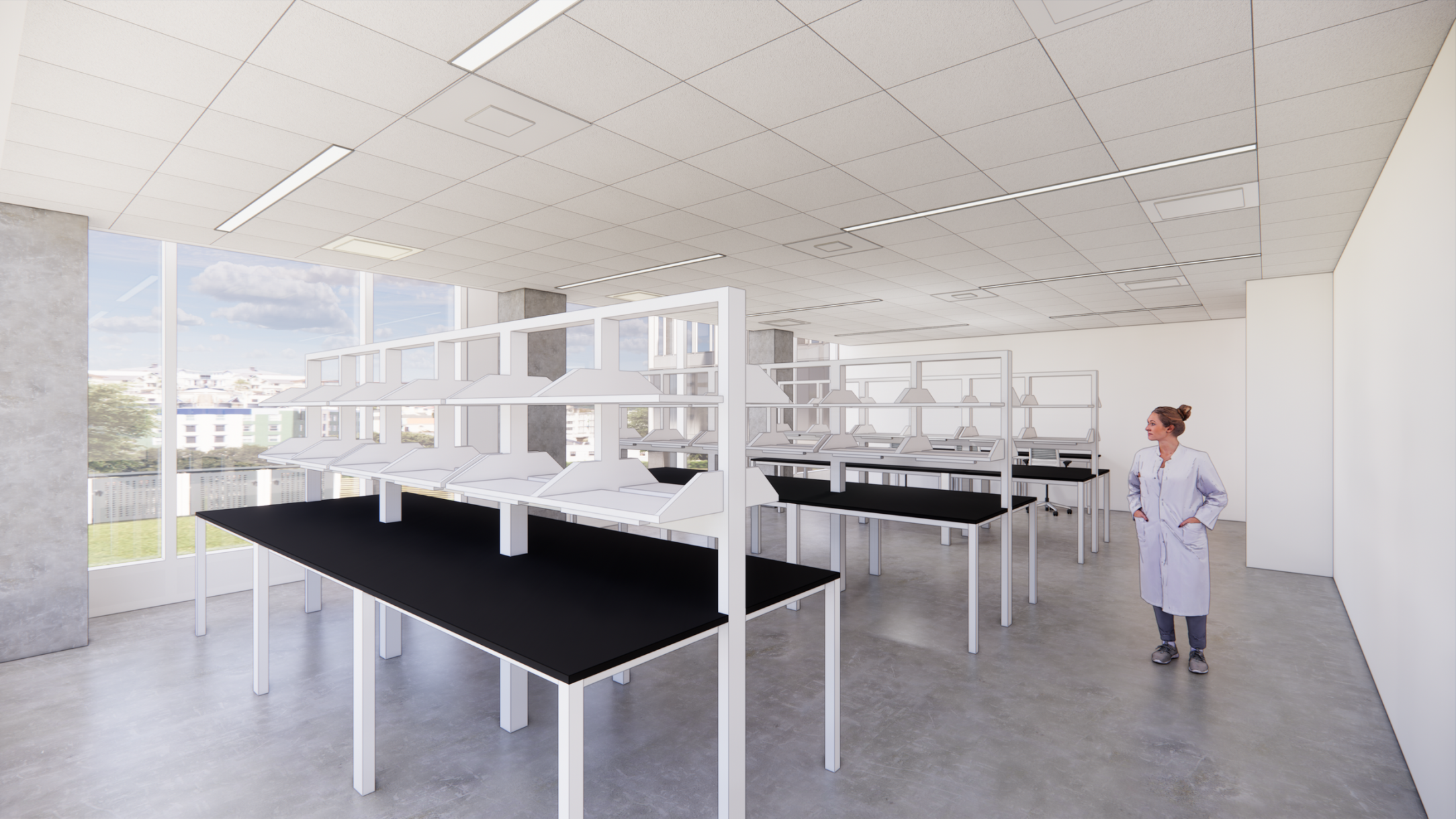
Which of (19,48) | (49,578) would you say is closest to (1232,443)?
(19,48)

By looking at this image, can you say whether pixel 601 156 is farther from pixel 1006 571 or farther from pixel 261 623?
→ pixel 1006 571

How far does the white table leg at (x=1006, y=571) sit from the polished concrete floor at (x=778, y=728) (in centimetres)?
9

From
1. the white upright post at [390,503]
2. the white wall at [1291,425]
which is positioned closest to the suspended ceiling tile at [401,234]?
the white upright post at [390,503]

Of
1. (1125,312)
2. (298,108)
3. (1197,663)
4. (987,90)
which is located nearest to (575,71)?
(298,108)

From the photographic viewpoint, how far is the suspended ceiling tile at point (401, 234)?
13.2ft

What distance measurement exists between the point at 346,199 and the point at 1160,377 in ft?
29.3

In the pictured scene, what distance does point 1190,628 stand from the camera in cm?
318

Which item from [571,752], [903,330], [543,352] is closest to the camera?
[571,752]

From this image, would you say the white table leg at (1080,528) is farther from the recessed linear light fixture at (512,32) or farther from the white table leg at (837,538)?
the recessed linear light fixture at (512,32)

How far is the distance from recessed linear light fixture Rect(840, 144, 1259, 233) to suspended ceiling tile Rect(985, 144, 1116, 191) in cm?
6

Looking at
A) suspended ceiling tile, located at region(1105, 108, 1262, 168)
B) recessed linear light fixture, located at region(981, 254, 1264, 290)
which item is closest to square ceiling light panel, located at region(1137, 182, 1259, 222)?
suspended ceiling tile, located at region(1105, 108, 1262, 168)

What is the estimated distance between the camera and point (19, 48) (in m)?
2.04

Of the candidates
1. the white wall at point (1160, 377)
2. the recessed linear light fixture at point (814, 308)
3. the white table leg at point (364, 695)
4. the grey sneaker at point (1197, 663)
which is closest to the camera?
the white table leg at point (364, 695)

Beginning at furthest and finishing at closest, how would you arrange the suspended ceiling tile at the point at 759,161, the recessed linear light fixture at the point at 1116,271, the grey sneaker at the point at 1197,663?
A: the recessed linear light fixture at the point at 1116,271, the grey sneaker at the point at 1197,663, the suspended ceiling tile at the point at 759,161
